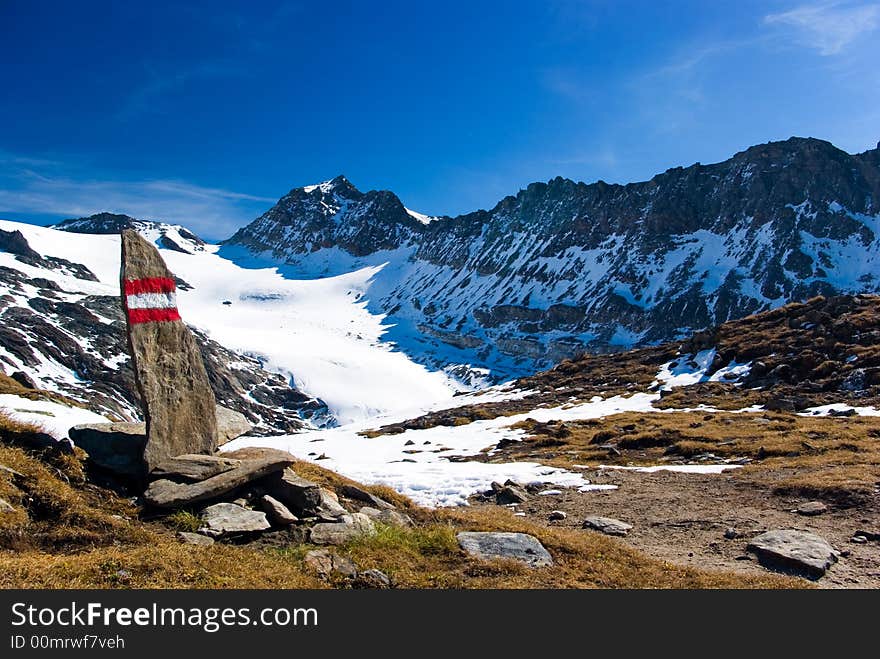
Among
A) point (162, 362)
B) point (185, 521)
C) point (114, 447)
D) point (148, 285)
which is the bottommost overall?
point (185, 521)

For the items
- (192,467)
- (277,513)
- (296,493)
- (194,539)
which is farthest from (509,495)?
(194,539)

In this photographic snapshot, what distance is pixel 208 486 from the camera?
1009 cm

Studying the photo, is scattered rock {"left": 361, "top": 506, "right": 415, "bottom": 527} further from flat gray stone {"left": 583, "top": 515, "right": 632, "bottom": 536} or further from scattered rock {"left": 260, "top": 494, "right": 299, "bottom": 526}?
flat gray stone {"left": 583, "top": 515, "right": 632, "bottom": 536}

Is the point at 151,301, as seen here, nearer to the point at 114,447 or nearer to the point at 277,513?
the point at 114,447

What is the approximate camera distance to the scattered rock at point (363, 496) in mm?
12494

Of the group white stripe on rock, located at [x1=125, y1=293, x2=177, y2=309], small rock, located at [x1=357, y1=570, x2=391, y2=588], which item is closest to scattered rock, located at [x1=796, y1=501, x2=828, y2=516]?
small rock, located at [x1=357, y1=570, x2=391, y2=588]

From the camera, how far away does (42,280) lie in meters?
194

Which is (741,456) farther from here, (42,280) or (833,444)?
(42,280)

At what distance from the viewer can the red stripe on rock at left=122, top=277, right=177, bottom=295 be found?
39.4 ft

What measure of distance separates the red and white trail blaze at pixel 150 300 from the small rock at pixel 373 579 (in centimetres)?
738

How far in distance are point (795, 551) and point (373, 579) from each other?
7.39 metres

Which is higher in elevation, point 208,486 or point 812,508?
point 812,508

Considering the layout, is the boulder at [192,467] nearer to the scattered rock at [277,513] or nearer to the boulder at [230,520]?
the boulder at [230,520]

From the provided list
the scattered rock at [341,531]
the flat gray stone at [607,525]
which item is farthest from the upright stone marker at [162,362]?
the flat gray stone at [607,525]
